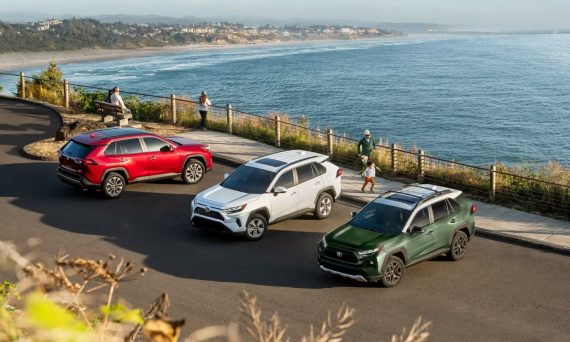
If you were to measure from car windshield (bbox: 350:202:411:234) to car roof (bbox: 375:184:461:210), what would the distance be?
15 cm

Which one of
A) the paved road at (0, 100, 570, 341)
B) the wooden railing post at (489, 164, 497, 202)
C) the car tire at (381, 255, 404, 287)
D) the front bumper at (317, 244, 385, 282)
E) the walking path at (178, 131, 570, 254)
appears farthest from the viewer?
the wooden railing post at (489, 164, 497, 202)

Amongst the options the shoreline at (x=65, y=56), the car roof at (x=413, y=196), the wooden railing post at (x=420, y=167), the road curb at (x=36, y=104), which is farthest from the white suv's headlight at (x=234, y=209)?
the shoreline at (x=65, y=56)

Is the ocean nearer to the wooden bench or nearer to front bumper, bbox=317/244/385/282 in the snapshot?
the wooden bench

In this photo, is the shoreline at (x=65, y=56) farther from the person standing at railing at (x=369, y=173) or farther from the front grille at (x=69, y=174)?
the person standing at railing at (x=369, y=173)

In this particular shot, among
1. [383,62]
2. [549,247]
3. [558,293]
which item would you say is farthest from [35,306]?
[383,62]

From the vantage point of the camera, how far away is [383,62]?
127 meters

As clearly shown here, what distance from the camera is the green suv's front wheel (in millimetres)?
16469

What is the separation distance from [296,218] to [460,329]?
22.9ft

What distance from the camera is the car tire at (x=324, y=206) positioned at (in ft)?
59.4

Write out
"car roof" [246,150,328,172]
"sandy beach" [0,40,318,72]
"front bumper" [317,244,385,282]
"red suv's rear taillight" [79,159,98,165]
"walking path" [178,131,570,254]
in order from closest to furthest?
"front bumper" [317,244,385,282]
"walking path" [178,131,570,254]
"car roof" [246,150,328,172]
"red suv's rear taillight" [79,159,98,165]
"sandy beach" [0,40,318,72]

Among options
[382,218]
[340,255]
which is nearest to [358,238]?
[340,255]

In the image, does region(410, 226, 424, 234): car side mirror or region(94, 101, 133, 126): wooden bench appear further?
region(94, 101, 133, 126): wooden bench

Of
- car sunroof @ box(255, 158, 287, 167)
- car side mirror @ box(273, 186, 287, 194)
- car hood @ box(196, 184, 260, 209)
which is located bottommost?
car hood @ box(196, 184, 260, 209)

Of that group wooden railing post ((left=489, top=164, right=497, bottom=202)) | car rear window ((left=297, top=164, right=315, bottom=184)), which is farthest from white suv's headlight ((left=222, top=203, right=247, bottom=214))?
wooden railing post ((left=489, top=164, right=497, bottom=202))
